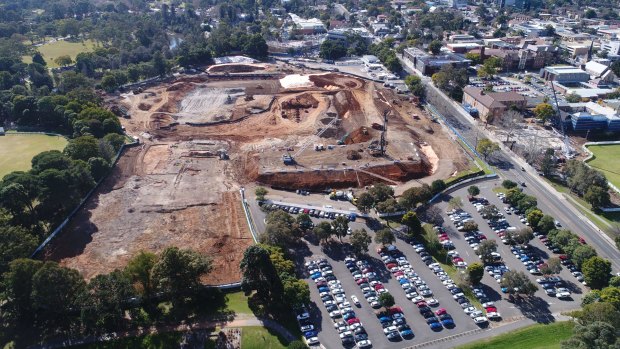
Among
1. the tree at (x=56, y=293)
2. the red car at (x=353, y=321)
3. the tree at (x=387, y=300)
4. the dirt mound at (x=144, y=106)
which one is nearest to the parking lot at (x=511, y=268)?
the tree at (x=387, y=300)

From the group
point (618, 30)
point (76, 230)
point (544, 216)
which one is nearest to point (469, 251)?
point (544, 216)

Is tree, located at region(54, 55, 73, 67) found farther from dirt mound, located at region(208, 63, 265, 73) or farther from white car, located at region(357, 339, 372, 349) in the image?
white car, located at region(357, 339, 372, 349)

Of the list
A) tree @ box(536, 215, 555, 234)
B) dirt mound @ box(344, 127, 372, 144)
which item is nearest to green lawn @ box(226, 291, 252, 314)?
tree @ box(536, 215, 555, 234)

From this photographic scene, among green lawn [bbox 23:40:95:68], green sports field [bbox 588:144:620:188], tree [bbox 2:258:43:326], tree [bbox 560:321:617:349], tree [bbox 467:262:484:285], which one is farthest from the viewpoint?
green lawn [bbox 23:40:95:68]

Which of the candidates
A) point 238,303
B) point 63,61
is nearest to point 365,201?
point 238,303

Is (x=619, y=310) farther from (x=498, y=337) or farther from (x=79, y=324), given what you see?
(x=79, y=324)
